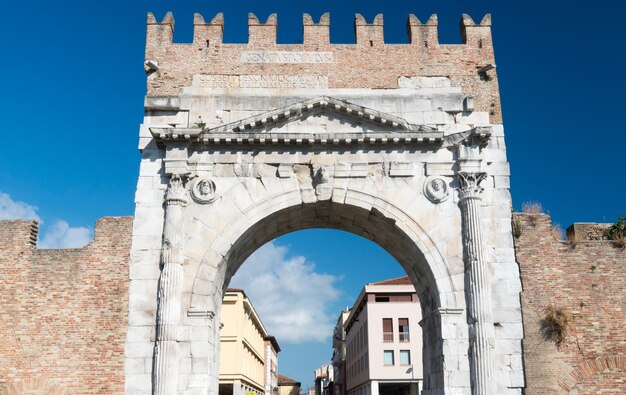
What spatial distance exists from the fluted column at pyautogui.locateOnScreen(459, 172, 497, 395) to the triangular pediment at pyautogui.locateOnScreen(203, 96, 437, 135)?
5.20 feet

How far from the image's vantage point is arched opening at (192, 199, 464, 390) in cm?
1356

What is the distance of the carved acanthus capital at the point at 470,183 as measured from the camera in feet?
45.2

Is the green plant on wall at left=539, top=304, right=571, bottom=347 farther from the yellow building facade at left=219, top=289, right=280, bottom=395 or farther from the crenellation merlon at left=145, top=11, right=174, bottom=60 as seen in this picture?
the yellow building facade at left=219, top=289, right=280, bottom=395

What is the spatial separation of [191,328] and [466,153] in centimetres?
699

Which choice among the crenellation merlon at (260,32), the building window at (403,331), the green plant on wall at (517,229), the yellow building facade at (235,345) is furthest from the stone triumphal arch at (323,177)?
the building window at (403,331)

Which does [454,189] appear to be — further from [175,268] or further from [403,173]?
[175,268]

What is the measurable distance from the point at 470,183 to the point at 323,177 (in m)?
3.18

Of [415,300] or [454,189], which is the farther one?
[415,300]

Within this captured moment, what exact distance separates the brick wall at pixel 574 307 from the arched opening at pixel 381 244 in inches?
69.8

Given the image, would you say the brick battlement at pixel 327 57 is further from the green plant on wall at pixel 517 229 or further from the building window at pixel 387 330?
the building window at pixel 387 330

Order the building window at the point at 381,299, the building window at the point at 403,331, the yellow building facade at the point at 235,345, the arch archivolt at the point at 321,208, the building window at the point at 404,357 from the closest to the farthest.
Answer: the arch archivolt at the point at 321,208
the yellow building facade at the point at 235,345
the building window at the point at 404,357
the building window at the point at 403,331
the building window at the point at 381,299

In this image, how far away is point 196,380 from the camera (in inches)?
513

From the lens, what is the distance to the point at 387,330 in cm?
3919

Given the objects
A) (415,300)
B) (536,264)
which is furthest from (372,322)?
(536,264)
